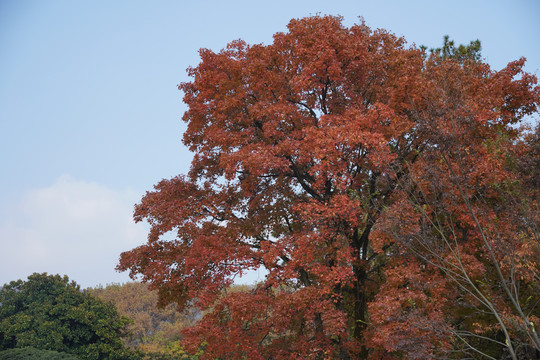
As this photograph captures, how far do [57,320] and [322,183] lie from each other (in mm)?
16075

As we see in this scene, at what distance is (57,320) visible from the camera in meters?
21.6

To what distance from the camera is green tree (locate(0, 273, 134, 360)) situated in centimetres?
2103

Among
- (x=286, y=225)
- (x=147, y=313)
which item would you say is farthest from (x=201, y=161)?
(x=147, y=313)

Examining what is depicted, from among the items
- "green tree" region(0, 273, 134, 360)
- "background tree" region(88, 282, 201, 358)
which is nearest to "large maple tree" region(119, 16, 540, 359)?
"green tree" region(0, 273, 134, 360)

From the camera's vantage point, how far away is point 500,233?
435 inches

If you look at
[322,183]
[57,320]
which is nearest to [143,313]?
[57,320]

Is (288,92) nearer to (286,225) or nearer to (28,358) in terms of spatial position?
(286,225)

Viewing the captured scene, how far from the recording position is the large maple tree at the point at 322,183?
38.1 feet

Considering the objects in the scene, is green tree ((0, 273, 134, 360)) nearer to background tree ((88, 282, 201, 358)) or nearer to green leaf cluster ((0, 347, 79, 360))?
green leaf cluster ((0, 347, 79, 360))

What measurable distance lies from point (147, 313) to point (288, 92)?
1235 inches

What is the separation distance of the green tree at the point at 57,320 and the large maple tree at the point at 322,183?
8343mm

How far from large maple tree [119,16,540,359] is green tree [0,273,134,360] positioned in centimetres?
834

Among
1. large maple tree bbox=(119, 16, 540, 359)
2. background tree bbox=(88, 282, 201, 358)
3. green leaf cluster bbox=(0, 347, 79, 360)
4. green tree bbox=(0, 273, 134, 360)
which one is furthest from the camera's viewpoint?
background tree bbox=(88, 282, 201, 358)

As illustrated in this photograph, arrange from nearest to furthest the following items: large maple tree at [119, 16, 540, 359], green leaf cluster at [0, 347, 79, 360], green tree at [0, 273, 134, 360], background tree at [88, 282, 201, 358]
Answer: large maple tree at [119, 16, 540, 359] < green leaf cluster at [0, 347, 79, 360] < green tree at [0, 273, 134, 360] < background tree at [88, 282, 201, 358]
